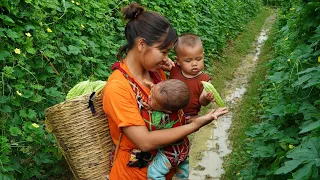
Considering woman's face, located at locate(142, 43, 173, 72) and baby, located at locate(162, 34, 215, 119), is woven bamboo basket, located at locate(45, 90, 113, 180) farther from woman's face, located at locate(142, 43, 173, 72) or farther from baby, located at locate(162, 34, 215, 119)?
baby, located at locate(162, 34, 215, 119)

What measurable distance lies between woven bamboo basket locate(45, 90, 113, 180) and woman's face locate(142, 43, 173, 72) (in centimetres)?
33

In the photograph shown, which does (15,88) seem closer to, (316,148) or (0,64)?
(0,64)

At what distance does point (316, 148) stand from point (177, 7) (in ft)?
19.0

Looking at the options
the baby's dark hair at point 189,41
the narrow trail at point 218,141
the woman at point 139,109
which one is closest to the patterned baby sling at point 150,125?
the woman at point 139,109

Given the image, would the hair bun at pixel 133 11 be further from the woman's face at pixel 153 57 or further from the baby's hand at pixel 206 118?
the baby's hand at pixel 206 118

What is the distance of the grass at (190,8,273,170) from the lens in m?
5.04

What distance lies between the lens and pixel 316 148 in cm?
171

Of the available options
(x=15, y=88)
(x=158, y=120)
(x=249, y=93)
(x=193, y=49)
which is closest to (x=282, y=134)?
(x=193, y=49)

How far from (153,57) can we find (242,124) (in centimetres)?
365

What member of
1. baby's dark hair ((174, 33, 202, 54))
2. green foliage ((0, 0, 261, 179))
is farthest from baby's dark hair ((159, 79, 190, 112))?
green foliage ((0, 0, 261, 179))

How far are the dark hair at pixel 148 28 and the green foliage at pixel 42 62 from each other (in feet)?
3.93

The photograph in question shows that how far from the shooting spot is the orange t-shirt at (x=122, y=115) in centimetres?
202

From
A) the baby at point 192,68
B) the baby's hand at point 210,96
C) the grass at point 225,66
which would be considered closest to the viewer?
the baby's hand at point 210,96

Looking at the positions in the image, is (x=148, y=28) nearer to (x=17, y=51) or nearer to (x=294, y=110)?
(x=294, y=110)
